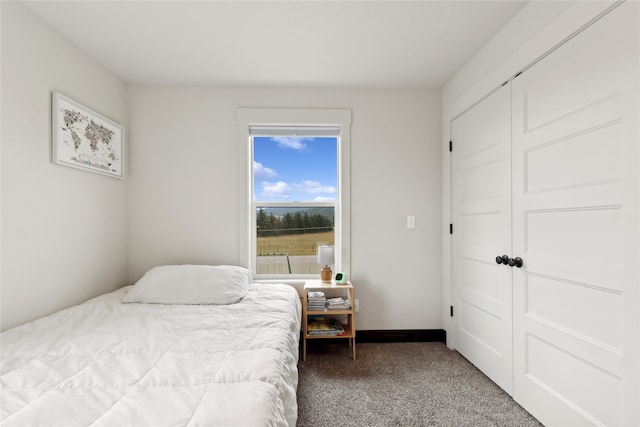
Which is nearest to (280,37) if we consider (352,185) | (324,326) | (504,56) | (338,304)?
(352,185)

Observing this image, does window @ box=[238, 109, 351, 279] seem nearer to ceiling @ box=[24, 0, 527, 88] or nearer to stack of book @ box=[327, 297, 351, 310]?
stack of book @ box=[327, 297, 351, 310]

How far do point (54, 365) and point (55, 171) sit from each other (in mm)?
1338

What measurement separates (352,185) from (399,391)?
1700mm

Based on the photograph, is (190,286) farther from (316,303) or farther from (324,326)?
(324,326)

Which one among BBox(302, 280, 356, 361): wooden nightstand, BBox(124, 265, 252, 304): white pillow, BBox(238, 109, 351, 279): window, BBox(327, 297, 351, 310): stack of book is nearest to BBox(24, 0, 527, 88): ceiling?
BBox(238, 109, 351, 279): window

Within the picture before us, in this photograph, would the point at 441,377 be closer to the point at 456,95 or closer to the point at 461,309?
the point at 461,309

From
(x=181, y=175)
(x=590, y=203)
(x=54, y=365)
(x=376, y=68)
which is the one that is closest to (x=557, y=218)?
(x=590, y=203)

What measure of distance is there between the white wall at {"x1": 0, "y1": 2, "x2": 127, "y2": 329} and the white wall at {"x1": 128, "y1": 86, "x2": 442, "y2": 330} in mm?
366

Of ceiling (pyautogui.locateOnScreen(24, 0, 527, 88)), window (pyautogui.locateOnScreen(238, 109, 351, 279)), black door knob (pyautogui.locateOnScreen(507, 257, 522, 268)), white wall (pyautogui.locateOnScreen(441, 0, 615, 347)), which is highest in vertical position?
ceiling (pyautogui.locateOnScreen(24, 0, 527, 88))

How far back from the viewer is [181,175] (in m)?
2.76

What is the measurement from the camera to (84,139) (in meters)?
2.17

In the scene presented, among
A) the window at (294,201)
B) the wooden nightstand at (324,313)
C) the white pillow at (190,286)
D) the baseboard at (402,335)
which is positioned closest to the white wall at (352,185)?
the baseboard at (402,335)

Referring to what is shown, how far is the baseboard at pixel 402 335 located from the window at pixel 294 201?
0.69 meters

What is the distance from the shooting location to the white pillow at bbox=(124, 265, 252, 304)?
2.16m
